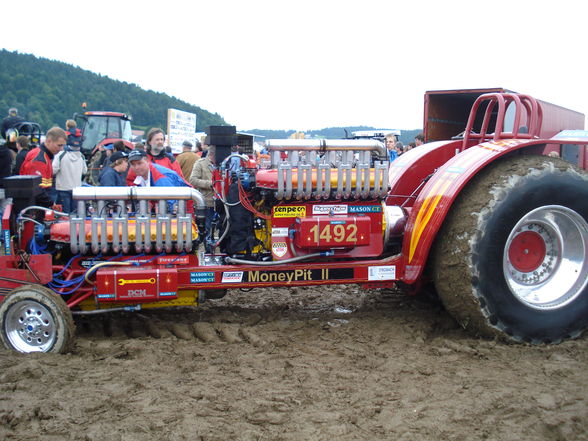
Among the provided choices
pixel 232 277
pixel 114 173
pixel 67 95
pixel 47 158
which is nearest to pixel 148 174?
pixel 232 277

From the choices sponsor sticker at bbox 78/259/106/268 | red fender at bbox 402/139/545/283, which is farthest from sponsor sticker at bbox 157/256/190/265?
red fender at bbox 402/139/545/283

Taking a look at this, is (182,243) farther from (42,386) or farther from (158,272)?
(42,386)

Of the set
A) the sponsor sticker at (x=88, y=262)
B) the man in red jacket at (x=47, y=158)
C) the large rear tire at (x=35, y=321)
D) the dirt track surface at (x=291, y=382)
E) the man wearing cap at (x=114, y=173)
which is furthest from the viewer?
the man in red jacket at (x=47, y=158)

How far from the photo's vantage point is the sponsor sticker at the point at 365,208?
4477mm

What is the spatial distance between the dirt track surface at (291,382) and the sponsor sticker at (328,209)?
3.04 feet

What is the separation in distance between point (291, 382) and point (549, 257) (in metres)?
2.35

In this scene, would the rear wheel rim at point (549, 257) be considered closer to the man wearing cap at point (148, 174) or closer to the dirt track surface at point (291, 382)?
the dirt track surface at point (291, 382)

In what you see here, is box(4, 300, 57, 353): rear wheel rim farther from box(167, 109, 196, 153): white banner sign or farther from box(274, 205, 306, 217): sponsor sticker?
box(167, 109, 196, 153): white banner sign

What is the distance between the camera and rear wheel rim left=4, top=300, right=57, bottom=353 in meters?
3.95

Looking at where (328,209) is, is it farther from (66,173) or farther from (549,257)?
(66,173)

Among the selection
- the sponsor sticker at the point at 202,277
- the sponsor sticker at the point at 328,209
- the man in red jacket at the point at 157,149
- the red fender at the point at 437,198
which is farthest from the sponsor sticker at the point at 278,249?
the man in red jacket at the point at 157,149

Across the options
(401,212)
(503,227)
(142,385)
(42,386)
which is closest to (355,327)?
(401,212)

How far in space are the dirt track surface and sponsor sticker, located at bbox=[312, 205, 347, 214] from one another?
925mm

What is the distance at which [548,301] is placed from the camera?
14.2ft
